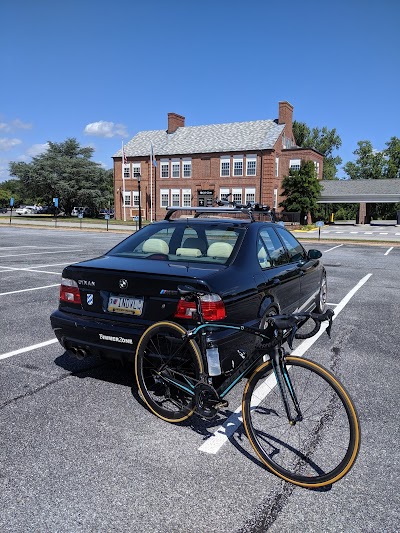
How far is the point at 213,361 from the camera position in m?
3.36

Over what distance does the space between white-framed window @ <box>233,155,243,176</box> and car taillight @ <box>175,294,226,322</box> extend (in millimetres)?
46993

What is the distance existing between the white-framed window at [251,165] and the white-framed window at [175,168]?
8.63m

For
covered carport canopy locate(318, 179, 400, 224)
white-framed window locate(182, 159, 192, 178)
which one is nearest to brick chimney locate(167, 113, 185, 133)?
white-framed window locate(182, 159, 192, 178)

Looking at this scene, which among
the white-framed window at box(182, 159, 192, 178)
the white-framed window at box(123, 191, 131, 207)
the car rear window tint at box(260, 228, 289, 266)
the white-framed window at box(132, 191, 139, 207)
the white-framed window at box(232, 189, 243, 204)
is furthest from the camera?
the white-framed window at box(123, 191, 131, 207)

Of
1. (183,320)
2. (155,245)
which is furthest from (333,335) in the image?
(183,320)

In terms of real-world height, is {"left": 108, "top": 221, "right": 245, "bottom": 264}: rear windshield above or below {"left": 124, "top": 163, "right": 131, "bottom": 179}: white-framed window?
below

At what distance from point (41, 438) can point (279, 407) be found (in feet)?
5.71

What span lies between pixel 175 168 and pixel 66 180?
19243 mm

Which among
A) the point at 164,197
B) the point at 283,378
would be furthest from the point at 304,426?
A: the point at 164,197

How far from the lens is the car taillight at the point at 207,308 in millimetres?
3492

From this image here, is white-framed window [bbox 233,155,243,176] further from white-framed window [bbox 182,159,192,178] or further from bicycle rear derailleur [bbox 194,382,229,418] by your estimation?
bicycle rear derailleur [bbox 194,382,229,418]

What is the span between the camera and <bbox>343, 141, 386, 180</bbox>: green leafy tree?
87.5 m

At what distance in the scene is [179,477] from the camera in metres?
2.84

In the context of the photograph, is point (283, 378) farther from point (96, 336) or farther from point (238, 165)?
point (238, 165)
